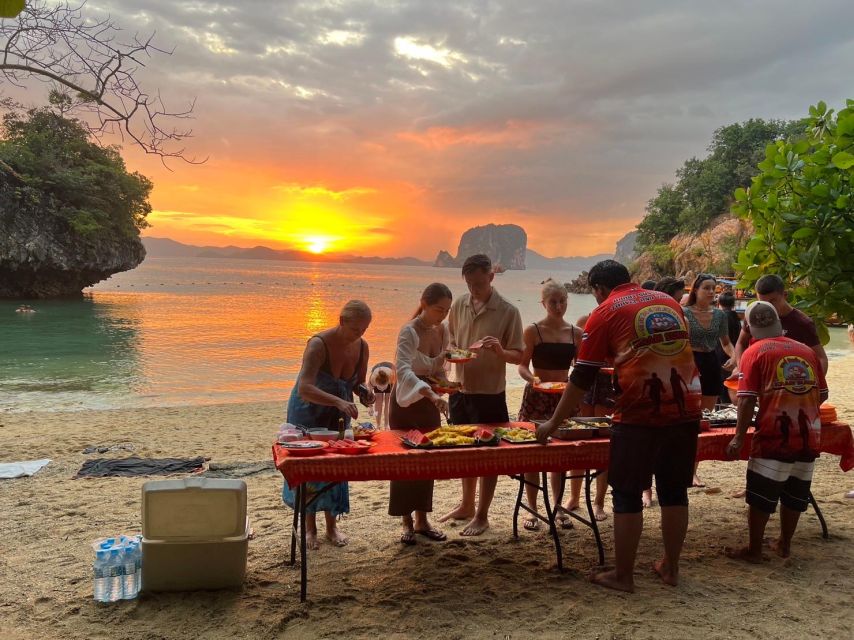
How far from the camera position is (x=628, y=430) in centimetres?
367

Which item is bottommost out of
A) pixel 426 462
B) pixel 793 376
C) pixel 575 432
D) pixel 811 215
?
pixel 426 462

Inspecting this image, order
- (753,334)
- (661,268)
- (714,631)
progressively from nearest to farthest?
(714,631)
(753,334)
(661,268)

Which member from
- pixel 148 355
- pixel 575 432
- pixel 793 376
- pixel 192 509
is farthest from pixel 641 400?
pixel 148 355

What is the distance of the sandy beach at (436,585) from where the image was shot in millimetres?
3414

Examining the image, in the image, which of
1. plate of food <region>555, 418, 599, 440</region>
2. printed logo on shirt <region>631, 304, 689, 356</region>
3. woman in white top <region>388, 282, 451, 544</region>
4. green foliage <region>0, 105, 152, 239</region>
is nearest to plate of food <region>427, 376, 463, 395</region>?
woman in white top <region>388, 282, 451, 544</region>

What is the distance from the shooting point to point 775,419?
4.11 meters

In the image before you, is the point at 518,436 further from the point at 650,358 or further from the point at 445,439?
the point at 650,358

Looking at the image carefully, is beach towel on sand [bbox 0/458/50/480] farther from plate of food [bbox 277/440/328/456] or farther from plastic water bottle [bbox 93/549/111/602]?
plate of food [bbox 277/440/328/456]

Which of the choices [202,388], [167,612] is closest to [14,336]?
[202,388]

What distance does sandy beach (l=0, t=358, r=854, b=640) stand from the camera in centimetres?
341

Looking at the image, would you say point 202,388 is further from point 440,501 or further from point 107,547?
point 107,547

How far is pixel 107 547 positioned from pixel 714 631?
3358mm

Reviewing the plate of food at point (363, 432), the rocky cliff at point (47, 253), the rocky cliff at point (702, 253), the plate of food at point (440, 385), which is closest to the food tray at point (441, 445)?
the plate of food at point (363, 432)

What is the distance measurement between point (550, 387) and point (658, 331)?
1.46 m
